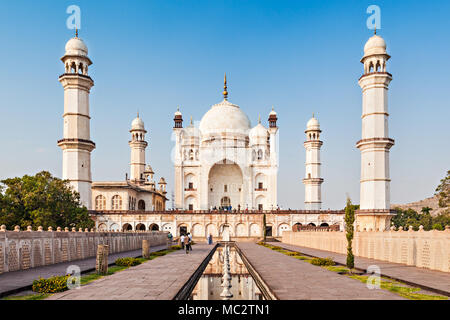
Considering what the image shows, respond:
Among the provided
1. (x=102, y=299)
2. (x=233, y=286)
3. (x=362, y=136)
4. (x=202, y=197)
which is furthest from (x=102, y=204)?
(x=102, y=299)

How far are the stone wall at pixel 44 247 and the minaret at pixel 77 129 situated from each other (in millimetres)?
19670

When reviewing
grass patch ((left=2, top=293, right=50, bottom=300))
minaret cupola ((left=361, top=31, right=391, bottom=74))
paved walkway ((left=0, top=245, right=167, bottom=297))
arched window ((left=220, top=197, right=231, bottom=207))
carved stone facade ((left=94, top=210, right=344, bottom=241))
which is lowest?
carved stone facade ((left=94, top=210, right=344, bottom=241))

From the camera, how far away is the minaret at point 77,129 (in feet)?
142

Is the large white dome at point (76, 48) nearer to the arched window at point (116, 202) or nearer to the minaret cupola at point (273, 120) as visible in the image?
the arched window at point (116, 202)

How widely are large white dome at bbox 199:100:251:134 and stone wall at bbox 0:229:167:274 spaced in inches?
1650

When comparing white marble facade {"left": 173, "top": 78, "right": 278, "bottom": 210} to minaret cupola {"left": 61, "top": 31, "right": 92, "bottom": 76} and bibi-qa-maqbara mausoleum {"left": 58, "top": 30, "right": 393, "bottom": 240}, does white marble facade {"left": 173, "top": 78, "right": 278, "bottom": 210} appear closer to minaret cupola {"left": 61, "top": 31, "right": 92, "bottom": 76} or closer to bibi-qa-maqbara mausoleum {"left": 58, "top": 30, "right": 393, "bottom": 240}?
bibi-qa-maqbara mausoleum {"left": 58, "top": 30, "right": 393, "bottom": 240}

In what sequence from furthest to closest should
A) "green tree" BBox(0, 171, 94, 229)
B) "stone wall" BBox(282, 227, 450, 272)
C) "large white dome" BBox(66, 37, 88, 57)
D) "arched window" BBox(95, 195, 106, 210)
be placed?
"arched window" BBox(95, 195, 106, 210) < "large white dome" BBox(66, 37, 88, 57) < "green tree" BBox(0, 171, 94, 229) < "stone wall" BBox(282, 227, 450, 272)

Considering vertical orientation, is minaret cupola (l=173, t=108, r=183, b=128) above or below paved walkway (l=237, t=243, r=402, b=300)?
above

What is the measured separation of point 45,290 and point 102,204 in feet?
151

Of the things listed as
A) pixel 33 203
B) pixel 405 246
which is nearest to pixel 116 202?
pixel 33 203

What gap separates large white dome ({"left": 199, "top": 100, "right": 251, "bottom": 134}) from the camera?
2601 inches

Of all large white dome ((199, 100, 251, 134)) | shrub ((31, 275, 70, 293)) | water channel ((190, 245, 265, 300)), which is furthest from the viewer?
large white dome ((199, 100, 251, 134))

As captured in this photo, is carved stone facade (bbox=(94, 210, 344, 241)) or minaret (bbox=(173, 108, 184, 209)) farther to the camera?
minaret (bbox=(173, 108, 184, 209))

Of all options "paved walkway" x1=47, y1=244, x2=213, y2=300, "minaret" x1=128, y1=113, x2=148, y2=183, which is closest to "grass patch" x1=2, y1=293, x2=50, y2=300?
"paved walkway" x1=47, y1=244, x2=213, y2=300
